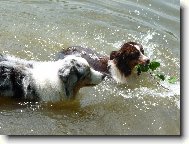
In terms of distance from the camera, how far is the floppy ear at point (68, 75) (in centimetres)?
716

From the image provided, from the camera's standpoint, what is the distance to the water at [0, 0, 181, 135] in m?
7.05

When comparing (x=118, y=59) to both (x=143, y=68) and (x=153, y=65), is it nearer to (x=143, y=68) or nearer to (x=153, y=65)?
(x=143, y=68)

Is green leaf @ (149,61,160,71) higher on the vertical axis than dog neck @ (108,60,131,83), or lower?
higher

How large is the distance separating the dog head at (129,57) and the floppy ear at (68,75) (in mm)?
1769

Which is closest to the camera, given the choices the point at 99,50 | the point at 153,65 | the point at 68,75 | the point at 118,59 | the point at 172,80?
the point at 68,75

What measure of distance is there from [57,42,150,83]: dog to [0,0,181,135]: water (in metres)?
0.31

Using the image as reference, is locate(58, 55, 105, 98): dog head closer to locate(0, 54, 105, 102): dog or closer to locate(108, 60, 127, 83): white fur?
locate(0, 54, 105, 102): dog

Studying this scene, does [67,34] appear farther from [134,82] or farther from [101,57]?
[134,82]

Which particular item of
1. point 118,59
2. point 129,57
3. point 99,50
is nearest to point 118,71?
point 118,59

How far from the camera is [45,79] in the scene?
7.30m

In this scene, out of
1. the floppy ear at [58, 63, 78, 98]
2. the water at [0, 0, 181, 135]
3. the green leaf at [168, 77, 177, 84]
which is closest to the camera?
the water at [0, 0, 181, 135]

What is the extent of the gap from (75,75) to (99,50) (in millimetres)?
2950

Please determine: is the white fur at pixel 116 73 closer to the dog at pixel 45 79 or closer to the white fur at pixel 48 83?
the dog at pixel 45 79

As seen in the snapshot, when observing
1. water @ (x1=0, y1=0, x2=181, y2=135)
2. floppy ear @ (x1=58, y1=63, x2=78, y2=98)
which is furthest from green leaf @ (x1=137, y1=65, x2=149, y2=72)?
floppy ear @ (x1=58, y1=63, x2=78, y2=98)
